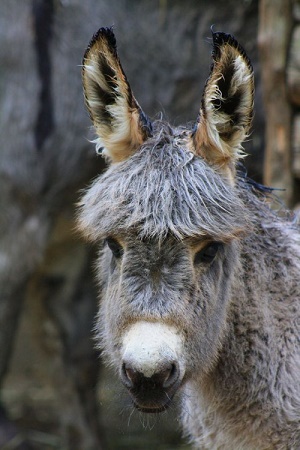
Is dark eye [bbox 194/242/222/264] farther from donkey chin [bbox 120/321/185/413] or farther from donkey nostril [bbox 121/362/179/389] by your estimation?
donkey nostril [bbox 121/362/179/389]

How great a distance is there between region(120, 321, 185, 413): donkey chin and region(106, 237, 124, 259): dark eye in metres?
0.39

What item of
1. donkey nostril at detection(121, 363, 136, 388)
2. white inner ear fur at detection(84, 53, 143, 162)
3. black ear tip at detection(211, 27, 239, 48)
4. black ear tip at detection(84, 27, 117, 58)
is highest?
black ear tip at detection(84, 27, 117, 58)

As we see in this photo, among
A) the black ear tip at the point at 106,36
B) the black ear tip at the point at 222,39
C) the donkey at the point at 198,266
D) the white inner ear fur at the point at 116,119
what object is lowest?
the donkey at the point at 198,266

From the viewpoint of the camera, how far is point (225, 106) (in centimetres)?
358

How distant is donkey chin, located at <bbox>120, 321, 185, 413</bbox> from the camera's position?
10.1ft

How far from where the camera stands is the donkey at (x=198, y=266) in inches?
131

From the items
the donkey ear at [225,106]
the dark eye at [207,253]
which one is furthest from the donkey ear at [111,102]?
the dark eye at [207,253]

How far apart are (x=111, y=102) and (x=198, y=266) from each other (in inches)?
34.6

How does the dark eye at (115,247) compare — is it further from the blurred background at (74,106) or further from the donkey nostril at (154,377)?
the blurred background at (74,106)

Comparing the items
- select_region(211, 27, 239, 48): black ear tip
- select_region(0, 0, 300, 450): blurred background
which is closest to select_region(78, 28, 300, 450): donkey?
select_region(211, 27, 239, 48): black ear tip

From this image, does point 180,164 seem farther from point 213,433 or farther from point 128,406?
point 213,433

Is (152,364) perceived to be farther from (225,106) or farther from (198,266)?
(225,106)

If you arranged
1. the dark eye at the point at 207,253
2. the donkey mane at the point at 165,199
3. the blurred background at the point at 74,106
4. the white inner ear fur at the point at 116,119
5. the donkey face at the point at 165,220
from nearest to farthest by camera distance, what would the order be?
the donkey face at the point at 165,220 → the donkey mane at the point at 165,199 → the dark eye at the point at 207,253 → the white inner ear fur at the point at 116,119 → the blurred background at the point at 74,106

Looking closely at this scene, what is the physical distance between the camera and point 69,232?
24.8 feet
